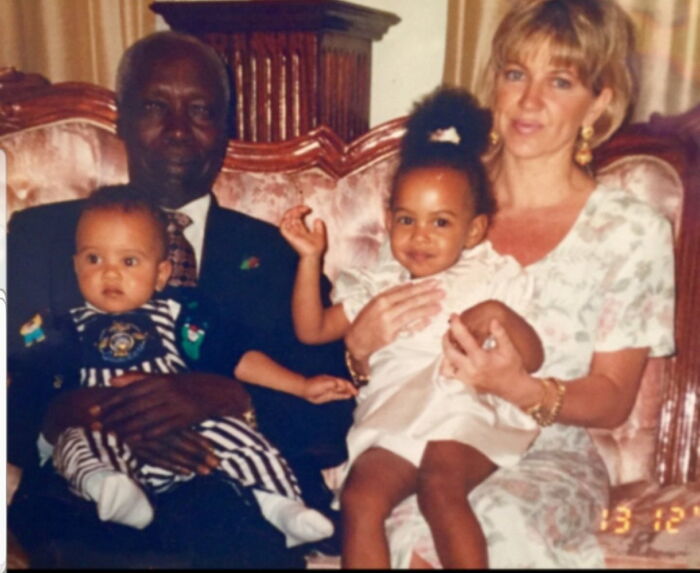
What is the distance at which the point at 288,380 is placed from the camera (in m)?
1.56

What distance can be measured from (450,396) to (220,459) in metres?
0.42

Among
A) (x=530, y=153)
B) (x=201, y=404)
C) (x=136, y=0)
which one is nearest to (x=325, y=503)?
(x=201, y=404)

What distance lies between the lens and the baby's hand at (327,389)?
1533mm

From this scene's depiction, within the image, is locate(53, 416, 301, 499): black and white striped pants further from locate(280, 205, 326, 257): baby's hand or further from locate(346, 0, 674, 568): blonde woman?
→ locate(280, 205, 326, 257): baby's hand

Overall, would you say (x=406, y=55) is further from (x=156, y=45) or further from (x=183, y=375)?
(x=183, y=375)

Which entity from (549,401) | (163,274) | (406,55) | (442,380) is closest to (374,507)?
(442,380)

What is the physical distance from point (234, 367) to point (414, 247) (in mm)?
392

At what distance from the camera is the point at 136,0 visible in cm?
176

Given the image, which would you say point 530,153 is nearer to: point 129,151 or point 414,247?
point 414,247

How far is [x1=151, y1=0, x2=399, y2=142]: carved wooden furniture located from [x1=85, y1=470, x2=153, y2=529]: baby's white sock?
2.13 ft

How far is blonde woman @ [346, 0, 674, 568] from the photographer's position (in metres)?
1.43

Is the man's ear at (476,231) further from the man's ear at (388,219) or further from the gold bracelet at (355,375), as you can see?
the gold bracelet at (355,375)

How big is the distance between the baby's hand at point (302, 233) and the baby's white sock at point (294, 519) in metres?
0.43

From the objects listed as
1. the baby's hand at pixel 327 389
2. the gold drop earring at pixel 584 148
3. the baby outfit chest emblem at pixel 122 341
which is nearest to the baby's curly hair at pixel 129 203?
the baby outfit chest emblem at pixel 122 341
